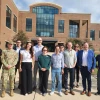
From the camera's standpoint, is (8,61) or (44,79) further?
(44,79)

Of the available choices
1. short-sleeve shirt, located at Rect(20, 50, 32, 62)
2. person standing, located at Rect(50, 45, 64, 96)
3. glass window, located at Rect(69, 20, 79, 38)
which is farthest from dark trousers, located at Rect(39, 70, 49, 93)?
glass window, located at Rect(69, 20, 79, 38)

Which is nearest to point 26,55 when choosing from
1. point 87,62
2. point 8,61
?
point 8,61

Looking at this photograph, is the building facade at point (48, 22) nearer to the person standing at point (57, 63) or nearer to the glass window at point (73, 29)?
the glass window at point (73, 29)

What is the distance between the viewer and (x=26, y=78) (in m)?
6.75

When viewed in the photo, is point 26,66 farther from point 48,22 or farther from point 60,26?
point 48,22

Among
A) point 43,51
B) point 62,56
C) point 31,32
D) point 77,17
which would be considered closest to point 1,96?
point 43,51

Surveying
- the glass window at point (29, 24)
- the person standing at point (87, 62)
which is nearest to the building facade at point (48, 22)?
the glass window at point (29, 24)

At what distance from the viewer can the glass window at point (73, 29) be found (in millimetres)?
59281

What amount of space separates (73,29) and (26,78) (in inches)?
2167

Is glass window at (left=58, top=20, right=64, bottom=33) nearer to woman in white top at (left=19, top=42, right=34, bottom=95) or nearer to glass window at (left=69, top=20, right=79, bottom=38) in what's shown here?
glass window at (left=69, top=20, right=79, bottom=38)

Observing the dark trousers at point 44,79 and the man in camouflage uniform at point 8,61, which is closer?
the man in camouflage uniform at point 8,61

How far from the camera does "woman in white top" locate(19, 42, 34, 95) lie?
6609 mm

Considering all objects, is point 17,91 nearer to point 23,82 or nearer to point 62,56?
point 23,82

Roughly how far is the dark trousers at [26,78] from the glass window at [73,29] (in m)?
52.4
